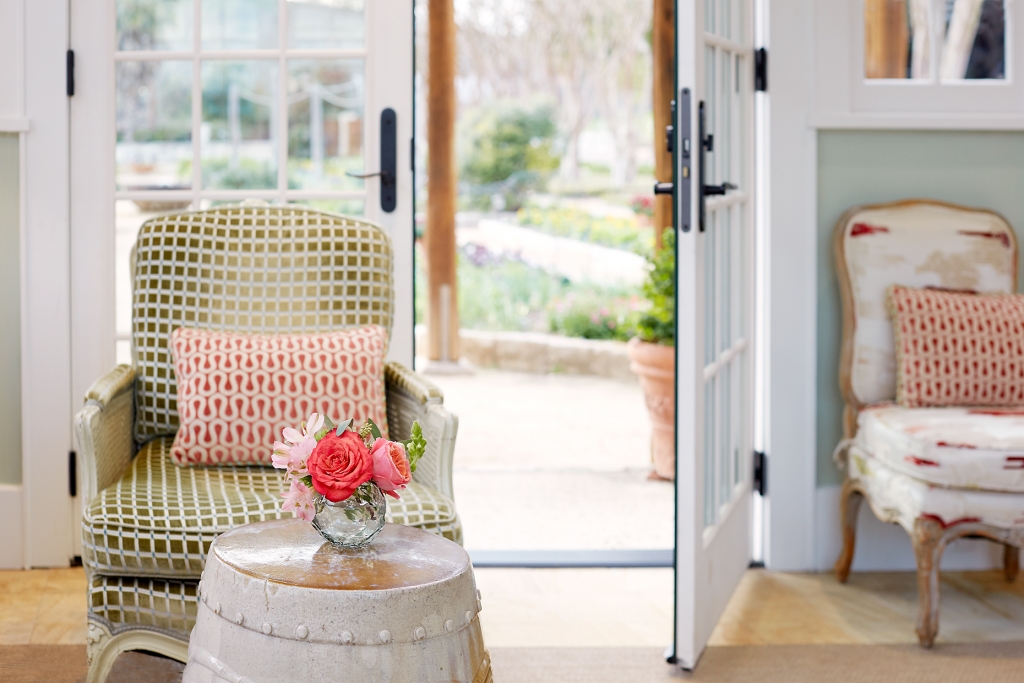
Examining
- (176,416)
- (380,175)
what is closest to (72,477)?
(176,416)

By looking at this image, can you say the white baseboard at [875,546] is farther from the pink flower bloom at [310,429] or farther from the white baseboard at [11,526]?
the white baseboard at [11,526]

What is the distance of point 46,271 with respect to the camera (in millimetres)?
2912

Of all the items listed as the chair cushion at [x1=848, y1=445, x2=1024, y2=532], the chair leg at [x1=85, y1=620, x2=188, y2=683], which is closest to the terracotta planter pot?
the chair cushion at [x1=848, y1=445, x2=1024, y2=532]

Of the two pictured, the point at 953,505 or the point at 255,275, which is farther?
the point at 255,275

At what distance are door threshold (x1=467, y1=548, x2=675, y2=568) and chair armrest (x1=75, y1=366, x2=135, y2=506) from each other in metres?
1.09

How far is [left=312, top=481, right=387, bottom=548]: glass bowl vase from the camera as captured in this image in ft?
5.10

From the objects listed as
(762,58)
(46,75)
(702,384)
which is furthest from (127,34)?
(702,384)

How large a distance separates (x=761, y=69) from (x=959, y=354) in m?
0.89

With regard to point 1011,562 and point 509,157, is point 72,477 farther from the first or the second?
point 509,157

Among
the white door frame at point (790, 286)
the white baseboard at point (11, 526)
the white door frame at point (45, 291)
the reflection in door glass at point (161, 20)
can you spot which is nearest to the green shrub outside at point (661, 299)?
the white door frame at point (790, 286)

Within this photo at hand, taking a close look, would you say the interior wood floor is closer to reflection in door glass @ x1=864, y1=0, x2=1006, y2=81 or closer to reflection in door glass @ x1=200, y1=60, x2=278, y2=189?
reflection in door glass @ x1=200, y1=60, x2=278, y2=189

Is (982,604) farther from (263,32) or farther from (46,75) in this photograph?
(46,75)

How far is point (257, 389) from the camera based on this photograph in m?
2.27

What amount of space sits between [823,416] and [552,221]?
5297mm
